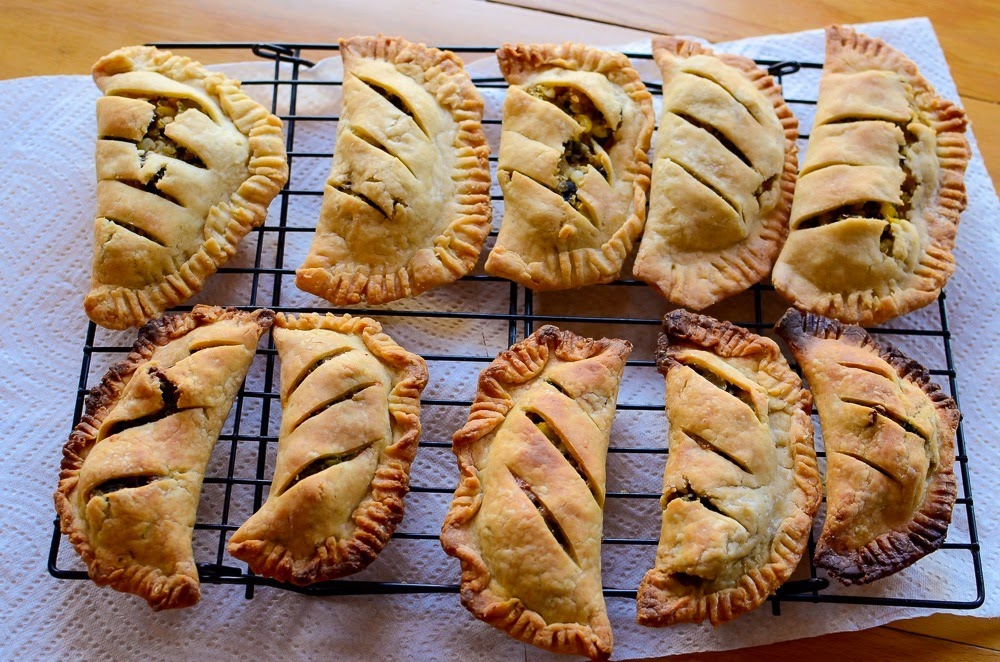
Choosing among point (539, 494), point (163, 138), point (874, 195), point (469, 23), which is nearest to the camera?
point (539, 494)

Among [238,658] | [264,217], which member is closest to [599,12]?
[264,217]

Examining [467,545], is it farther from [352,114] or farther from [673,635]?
[352,114]

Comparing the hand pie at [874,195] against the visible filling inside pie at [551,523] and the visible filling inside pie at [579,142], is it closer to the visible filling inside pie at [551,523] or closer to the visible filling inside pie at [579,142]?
the visible filling inside pie at [579,142]

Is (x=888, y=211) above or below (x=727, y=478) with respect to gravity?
above

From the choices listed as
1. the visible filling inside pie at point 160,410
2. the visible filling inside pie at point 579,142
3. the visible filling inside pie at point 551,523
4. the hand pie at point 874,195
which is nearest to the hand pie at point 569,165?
A: the visible filling inside pie at point 579,142

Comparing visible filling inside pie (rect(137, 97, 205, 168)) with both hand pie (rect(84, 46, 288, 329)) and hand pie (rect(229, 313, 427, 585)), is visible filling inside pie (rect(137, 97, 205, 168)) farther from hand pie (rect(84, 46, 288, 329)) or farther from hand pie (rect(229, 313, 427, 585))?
hand pie (rect(229, 313, 427, 585))

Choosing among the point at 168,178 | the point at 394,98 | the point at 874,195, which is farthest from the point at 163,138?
the point at 874,195

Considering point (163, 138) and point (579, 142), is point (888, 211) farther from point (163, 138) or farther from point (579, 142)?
point (163, 138)
